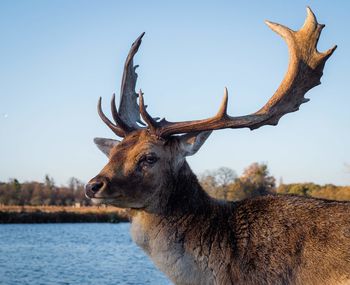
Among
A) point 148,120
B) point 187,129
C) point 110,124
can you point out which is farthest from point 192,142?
point 110,124

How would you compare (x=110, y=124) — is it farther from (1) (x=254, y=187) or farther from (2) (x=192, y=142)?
(1) (x=254, y=187)

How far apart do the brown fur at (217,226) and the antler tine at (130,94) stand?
0.86 m

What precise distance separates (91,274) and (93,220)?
7459 centimetres

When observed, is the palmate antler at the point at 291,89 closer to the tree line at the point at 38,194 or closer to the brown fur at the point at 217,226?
the brown fur at the point at 217,226

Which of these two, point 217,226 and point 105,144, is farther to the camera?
point 105,144

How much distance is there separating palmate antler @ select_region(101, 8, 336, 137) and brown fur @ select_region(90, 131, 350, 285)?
1.15ft

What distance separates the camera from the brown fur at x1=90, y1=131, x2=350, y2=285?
5352 mm

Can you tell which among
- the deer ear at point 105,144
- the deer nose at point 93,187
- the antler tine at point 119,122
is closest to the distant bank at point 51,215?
the deer ear at point 105,144

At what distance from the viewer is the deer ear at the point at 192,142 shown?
623 cm

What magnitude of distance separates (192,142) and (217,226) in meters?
0.96

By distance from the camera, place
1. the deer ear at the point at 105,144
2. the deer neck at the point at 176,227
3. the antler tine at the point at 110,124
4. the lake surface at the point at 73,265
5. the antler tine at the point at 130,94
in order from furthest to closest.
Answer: the lake surface at the point at 73,265
the antler tine at the point at 130,94
the deer ear at the point at 105,144
the antler tine at the point at 110,124
the deer neck at the point at 176,227

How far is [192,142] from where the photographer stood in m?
6.26

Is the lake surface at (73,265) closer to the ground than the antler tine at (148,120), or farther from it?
closer to the ground

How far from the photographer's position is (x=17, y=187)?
114375mm
